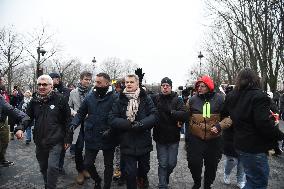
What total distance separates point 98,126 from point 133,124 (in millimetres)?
813

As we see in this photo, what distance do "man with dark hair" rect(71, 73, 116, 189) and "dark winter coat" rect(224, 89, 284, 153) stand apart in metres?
2.15

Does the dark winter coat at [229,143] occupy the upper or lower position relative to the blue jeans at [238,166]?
upper

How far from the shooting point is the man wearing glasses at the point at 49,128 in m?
5.39

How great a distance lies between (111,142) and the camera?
19.0 ft

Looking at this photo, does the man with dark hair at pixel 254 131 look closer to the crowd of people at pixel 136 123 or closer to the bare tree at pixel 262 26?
the crowd of people at pixel 136 123

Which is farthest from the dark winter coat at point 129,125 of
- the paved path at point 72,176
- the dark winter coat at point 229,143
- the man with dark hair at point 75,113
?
the dark winter coat at point 229,143

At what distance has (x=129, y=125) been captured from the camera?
5.18 meters

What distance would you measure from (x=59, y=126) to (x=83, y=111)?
0.55 meters

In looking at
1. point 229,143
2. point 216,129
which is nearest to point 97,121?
point 216,129

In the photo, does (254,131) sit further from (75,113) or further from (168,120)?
(75,113)

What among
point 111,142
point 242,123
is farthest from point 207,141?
point 111,142

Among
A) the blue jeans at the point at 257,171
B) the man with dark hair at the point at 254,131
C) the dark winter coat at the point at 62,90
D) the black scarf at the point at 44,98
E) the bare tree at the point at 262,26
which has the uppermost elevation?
the bare tree at the point at 262,26

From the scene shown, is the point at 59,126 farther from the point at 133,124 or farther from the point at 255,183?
the point at 255,183

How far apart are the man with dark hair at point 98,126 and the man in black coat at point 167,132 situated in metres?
0.82
